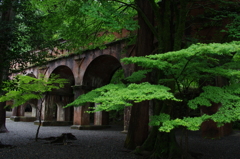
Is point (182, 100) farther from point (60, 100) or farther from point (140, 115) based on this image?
point (60, 100)

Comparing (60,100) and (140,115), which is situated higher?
(60,100)

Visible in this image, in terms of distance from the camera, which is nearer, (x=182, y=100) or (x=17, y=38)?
(x=182, y=100)

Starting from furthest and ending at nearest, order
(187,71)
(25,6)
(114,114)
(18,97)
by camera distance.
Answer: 1. (114,114)
2. (18,97)
3. (25,6)
4. (187,71)

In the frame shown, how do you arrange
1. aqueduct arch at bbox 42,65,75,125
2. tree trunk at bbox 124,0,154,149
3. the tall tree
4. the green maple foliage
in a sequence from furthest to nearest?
1. aqueduct arch at bbox 42,65,75,125
2. tree trunk at bbox 124,0,154,149
3. the tall tree
4. the green maple foliage

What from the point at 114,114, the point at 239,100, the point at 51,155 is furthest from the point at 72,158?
the point at 114,114

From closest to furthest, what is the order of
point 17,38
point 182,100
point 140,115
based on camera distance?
point 182,100 → point 17,38 → point 140,115

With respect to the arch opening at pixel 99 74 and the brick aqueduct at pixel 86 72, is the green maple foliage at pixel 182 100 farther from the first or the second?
the arch opening at pixel 99 74

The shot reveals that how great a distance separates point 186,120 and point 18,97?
7.31 metres

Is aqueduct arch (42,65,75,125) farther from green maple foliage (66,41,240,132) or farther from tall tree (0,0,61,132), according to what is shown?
green maple foliage (66,41,240,132)

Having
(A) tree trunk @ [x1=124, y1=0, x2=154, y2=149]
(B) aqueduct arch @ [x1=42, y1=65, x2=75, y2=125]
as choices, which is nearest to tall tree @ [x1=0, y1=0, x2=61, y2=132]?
(A) tree trunk @ [x1=124, y1=0, x2=154, y2=149]

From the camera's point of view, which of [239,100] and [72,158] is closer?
[239,100]

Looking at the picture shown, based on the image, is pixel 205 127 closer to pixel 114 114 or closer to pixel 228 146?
pixel 228 146

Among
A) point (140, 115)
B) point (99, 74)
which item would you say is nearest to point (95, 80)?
point (99, 74)

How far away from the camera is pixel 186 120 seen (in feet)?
13.4
